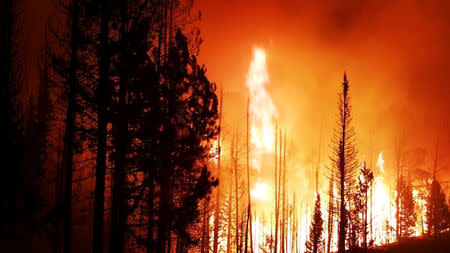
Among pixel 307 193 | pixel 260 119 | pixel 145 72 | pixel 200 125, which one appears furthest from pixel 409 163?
pixel 145 72

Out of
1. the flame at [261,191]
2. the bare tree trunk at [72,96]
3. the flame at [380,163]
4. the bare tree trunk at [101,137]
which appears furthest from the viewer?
the flame at [380,163]

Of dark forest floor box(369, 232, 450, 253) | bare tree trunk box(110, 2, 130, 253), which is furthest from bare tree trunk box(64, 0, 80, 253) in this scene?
dark forest floor box(369, 232, 450, 253)

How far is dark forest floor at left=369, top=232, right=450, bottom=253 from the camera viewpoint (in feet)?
114

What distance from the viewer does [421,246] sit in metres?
36.5

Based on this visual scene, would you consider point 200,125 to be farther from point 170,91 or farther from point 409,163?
point 409,163

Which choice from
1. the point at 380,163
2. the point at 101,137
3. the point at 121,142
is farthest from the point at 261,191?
the point at 101,137

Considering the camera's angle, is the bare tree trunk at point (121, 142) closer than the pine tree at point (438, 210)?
Yes

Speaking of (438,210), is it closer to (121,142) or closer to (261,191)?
(261,191)

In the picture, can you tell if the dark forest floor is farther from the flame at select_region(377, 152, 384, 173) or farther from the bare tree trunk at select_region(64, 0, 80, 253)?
the bare tree trunk at select_region(64, 0, 80, 253)

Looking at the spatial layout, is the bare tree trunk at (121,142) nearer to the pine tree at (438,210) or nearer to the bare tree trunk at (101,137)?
the bare tree trunk at (101,137)

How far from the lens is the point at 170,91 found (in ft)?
43.1

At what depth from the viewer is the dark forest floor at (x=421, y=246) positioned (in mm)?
34750

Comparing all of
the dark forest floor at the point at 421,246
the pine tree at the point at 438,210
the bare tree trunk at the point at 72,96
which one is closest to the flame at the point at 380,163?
the pine tree at the point at 438,210

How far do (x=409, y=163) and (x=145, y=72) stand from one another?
2639 inches
